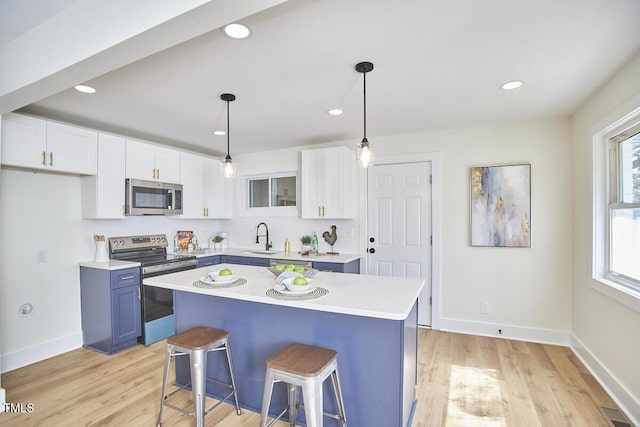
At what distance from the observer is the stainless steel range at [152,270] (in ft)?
11.1

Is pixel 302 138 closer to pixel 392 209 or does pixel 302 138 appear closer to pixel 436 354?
pixel 392 209

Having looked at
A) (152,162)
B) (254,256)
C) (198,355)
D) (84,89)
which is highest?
(84,89)

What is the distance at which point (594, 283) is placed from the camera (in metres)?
2.64

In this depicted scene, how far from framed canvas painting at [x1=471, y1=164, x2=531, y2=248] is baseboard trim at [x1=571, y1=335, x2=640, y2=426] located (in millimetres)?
1061

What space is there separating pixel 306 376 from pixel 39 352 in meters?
3.09

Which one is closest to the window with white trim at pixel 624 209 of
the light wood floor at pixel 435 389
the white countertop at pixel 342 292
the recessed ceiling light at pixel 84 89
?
the light wood floor at pixel 435 389

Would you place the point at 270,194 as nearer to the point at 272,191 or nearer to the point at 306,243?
the point at 272,191

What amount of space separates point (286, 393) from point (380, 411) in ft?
2.08

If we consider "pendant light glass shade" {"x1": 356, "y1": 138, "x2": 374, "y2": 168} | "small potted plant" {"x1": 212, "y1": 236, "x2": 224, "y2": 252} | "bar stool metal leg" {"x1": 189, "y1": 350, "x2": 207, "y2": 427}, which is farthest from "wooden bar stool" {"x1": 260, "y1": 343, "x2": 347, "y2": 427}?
"small potted plant" {"x1": 212, "y1": 236, "x2": 224, "y2": 252}

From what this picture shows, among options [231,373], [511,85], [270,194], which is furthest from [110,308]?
[511,85]

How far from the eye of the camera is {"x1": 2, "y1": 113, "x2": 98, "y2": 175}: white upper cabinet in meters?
2.63

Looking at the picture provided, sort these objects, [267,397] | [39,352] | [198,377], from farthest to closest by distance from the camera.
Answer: [39,352]
[198,377]
[267,397]

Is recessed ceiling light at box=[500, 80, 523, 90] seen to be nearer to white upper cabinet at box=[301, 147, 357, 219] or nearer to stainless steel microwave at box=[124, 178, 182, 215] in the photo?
white upper cabinet at box=[301, 147, 357, 219]

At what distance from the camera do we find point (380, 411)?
1774mm
